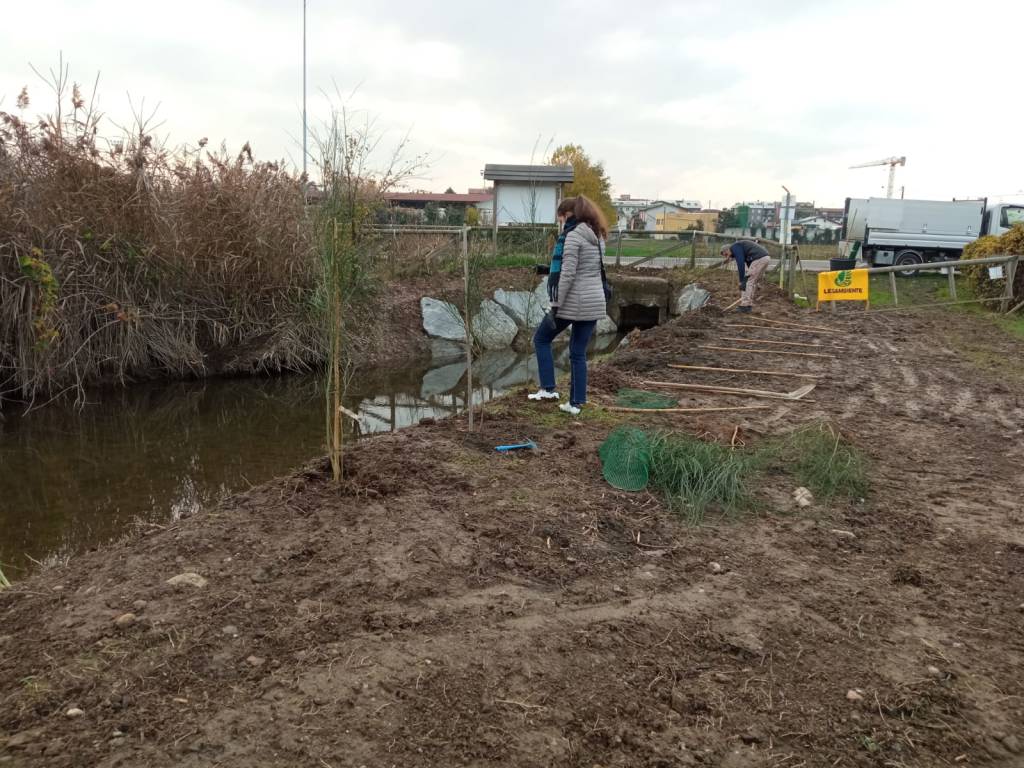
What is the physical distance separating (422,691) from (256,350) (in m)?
9.46

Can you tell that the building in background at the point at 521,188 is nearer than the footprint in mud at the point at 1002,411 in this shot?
No

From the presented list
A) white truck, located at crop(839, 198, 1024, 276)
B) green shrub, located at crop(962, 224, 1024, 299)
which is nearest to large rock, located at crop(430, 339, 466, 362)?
A: green shrub, located at crop(962, 224, 1024, 299)

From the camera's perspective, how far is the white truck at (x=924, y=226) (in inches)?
Answer: 829

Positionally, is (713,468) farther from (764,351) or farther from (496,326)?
(496,326)

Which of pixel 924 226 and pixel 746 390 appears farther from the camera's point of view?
pixel 924 226

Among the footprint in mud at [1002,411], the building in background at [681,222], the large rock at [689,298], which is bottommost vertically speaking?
the footprint in mud at [1002,411]

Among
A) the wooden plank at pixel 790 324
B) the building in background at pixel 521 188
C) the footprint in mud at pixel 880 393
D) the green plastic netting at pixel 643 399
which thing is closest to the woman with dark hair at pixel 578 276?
the green plastic netting at pixel 643 399

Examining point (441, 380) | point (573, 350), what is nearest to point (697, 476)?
point (573, 350)

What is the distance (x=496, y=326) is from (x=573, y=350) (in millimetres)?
9058

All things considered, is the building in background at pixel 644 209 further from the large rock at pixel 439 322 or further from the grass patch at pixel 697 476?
the grass patch at pixel 697 476

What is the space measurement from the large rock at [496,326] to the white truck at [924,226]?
12484mm

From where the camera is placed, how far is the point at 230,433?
8.04 m

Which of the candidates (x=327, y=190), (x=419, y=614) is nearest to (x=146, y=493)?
(x=327, y=190)

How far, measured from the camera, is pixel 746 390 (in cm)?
684
